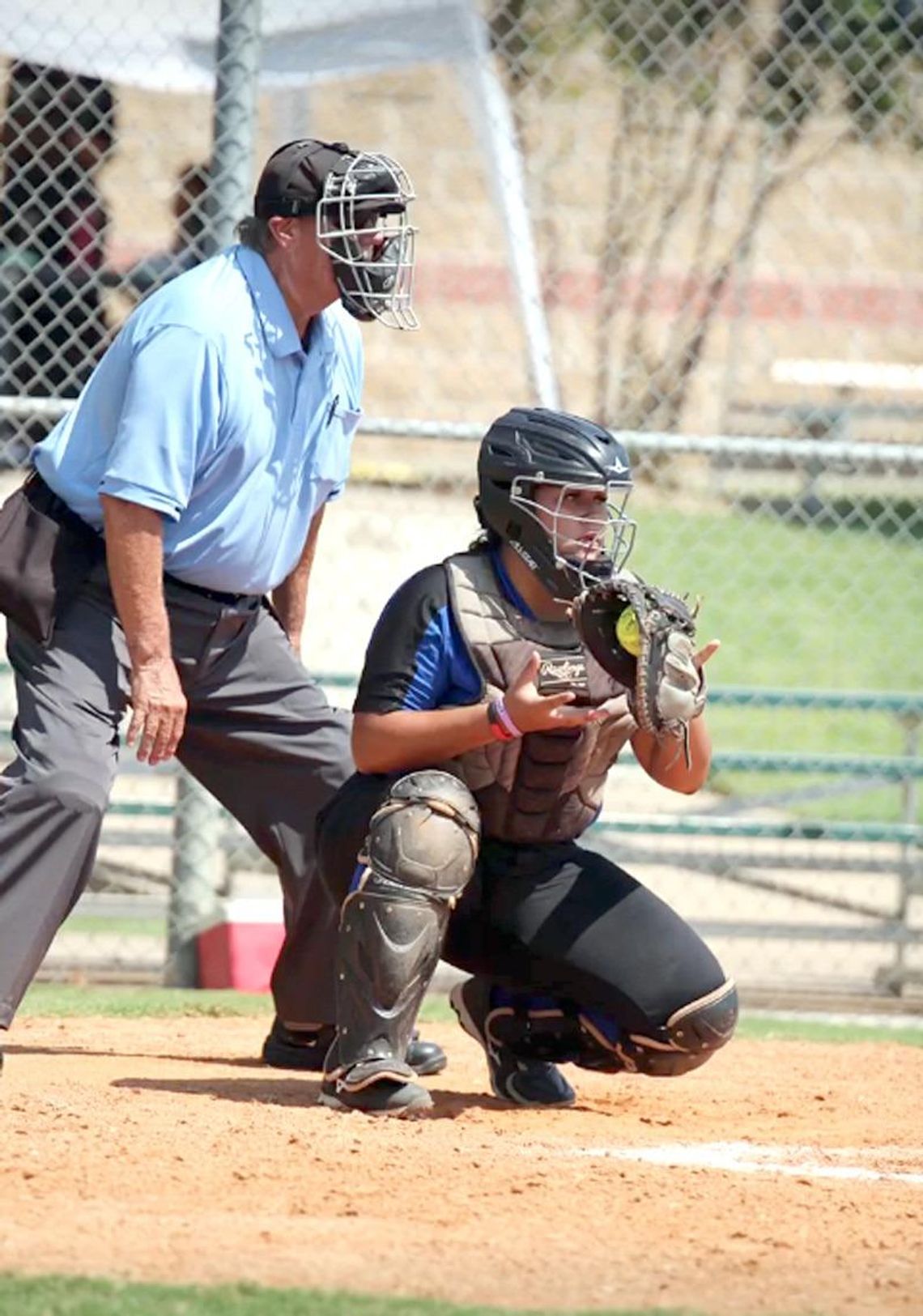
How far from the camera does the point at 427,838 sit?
4293 mm

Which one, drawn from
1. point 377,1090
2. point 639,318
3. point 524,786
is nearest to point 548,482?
point 524,786

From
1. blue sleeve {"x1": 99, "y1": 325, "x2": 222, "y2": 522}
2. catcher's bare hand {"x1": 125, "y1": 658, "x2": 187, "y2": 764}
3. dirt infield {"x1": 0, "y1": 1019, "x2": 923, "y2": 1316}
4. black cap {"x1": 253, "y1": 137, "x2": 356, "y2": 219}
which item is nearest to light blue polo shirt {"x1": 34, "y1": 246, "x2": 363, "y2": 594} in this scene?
blue sleeve {"x1": 99, "y1": 325, "x2": 222, "y2": 522}

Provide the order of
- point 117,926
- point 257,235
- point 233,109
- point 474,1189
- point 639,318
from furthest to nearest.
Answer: point 639,318
point 117,926
point 233,109
point 257,235
point 474,1189

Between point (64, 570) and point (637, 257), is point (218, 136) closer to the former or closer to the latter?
point (64, 570)

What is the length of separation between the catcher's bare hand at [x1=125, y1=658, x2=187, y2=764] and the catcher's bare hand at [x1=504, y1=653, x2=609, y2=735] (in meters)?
0.76

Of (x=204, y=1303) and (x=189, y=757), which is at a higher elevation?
(x=189, y=757)

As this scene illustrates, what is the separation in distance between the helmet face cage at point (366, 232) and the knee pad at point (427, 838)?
1.07 metres

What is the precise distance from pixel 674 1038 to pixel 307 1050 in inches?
43.0

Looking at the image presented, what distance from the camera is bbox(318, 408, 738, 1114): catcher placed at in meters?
4.30

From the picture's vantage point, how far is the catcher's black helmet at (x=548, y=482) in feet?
14.5

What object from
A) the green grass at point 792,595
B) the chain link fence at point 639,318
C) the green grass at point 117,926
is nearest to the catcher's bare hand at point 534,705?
the chain link fence at point 639,318

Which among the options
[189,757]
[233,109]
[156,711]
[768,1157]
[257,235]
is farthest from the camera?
[233,109]

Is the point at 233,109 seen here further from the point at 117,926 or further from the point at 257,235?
the point at 117,926

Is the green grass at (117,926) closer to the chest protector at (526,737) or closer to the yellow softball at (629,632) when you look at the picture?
the chest protector at (526,737)
